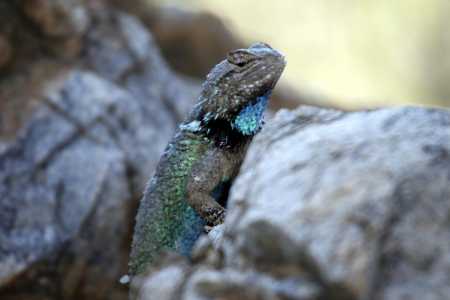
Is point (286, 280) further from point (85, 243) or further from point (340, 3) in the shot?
point (340, 3)

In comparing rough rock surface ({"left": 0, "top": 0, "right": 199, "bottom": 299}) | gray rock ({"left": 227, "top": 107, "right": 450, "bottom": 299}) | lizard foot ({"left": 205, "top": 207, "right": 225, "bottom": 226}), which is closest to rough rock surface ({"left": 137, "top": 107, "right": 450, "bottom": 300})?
gray rock ({"left": 227, "top": 107, "right": 450, "bottom": 299})

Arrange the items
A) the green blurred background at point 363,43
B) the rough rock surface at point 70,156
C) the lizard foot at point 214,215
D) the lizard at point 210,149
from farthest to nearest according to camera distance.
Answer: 1. the green blurred background at point 363,43
2. the rough rock surface at point 70,156
3. the lizard at point 210,149
4. the lizard foot at point 214,215

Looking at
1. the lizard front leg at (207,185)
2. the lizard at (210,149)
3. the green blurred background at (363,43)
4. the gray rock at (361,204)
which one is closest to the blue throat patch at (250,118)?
the lizard at (210,149)

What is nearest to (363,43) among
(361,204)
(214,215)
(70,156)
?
(70,156)

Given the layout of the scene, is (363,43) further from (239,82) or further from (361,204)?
(361,204)

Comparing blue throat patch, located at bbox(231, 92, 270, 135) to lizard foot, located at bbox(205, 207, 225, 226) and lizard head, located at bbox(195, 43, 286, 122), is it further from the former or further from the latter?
lizard foot, located at bbox(205, 207, 225, 226)

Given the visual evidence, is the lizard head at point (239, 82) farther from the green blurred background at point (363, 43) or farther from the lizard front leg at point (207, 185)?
the green blurred background at point (363, 43)
